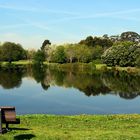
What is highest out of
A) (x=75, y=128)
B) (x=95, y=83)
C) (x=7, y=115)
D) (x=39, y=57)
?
(x=39, y=57)

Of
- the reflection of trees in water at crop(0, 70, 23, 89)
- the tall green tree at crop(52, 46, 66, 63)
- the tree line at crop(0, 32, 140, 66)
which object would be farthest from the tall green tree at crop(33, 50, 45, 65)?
the reflection of trees in water at crop(0, 70, 23, 89)

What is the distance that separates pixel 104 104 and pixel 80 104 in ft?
7.87

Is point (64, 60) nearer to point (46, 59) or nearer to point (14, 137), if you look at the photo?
point (46, 59)

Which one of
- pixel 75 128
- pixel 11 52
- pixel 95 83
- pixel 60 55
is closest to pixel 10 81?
pixel 95 83

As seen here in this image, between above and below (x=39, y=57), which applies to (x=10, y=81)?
below

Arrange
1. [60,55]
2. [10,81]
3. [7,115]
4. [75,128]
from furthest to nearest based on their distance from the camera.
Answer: [60,55] < [10,81] < [75,128] < [7,115]

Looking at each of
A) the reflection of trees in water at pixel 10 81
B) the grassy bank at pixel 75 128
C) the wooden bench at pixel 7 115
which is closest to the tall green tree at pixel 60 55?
the reflection of trees in water at pixel 10 81

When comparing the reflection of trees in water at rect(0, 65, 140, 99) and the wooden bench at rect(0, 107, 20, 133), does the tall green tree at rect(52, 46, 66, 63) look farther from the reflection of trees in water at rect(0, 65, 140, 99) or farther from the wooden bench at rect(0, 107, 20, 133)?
the wooden bench at rect(0, 107, 20, 133)

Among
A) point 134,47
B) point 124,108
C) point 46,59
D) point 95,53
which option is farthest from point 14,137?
point 46,59

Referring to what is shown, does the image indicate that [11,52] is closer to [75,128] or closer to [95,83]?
[95,83]

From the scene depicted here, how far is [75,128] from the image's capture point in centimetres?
1677

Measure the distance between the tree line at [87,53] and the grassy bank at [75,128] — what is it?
8074 cm

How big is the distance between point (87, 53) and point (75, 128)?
109 m

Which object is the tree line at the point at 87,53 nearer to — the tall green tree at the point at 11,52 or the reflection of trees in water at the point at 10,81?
the tall green tree at the point at 11,52
